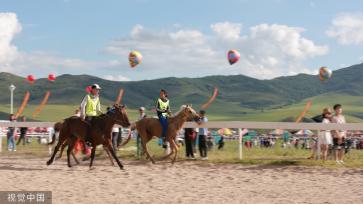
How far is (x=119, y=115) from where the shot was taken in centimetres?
1400

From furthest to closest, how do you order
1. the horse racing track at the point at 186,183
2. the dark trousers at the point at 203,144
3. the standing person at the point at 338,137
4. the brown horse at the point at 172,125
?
1. the dark trousers at the point at 203,144
2. the brown horse at the point at 172,125
3. the standing person at the point at 338,137
4. the horse racing track at the point at 186,183

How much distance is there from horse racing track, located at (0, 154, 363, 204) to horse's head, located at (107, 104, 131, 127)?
1.27m

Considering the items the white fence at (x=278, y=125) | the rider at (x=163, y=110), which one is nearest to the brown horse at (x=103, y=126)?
the rider at (x=163, y=110)

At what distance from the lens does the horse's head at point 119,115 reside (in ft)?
45.8

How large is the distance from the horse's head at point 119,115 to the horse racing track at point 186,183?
127cm

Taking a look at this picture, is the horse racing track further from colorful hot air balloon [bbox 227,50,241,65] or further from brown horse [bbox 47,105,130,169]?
colorful hot air balloon [bbox 227,50,241,65]

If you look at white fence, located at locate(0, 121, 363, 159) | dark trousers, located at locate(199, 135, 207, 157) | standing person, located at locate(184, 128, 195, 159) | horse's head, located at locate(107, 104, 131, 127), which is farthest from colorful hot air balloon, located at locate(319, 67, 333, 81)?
horse's head, located at locate(107, 104, 131, 127)

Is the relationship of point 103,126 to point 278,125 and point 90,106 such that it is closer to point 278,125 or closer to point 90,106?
point 90,106

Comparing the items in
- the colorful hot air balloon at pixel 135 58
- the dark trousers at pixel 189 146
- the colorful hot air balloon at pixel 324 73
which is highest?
the colorful hot air balloon at pixel 135 58

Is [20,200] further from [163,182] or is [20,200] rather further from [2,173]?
[2,173]

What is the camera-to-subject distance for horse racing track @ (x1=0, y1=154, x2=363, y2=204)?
30.4 feet

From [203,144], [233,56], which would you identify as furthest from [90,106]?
[233,56]

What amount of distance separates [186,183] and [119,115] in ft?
11.8

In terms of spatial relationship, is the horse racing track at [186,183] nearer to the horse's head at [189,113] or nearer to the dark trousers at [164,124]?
the dark trousers at [164,124]
